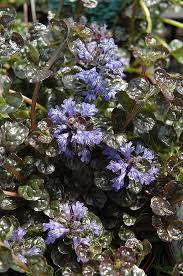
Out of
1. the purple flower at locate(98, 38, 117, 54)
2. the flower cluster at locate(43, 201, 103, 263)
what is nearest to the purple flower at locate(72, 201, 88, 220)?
the flower cluster at locate(43, 201, 103, 263)

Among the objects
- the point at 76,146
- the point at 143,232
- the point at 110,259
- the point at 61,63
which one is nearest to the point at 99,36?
the point at 61,63

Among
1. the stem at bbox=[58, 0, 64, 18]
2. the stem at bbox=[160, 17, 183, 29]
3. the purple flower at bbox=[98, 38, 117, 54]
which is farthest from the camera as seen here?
the stem at bbox=[160, 17, 183, 29]

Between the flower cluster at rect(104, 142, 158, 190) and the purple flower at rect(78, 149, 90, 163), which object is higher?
the purple flower at rect(78, 149, 90, 163)

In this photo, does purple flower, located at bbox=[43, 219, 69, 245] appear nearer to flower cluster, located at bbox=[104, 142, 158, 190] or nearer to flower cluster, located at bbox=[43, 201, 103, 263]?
flower cluster, located at bbox=[43, 201, 103, 263]

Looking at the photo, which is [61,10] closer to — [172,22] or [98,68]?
[172,22]

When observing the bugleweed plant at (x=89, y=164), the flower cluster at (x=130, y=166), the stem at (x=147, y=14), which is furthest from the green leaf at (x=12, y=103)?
the stem at (x=147, y=14)

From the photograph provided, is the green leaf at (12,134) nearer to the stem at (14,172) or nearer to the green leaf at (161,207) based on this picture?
the stem at (14,172)

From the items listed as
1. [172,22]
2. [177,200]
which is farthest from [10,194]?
[172,22]
